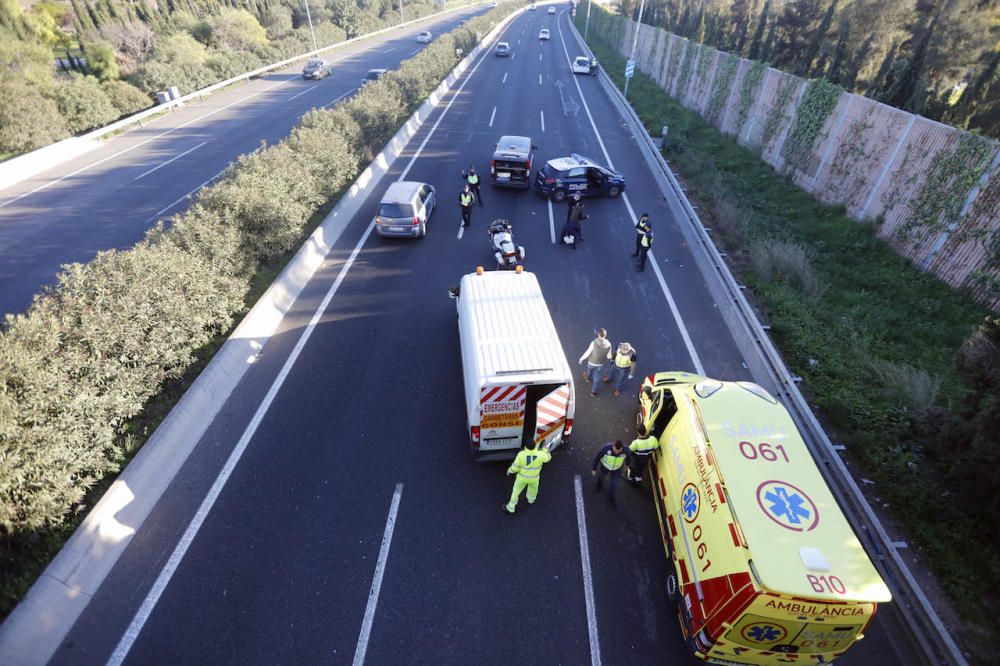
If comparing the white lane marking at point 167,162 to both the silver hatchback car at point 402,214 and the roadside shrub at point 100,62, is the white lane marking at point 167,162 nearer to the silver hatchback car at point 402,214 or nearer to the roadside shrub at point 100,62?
the silver hatchback car at point 402,214

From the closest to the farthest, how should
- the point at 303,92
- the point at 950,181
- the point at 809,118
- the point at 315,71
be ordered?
the point at 950,181 < the point at 809,118 < the point at 303,92 < the point at 315,71

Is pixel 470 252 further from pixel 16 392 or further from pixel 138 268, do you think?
pixel 16 392

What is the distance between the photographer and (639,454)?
729 centimetres

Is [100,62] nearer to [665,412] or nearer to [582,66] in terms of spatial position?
[582,66]

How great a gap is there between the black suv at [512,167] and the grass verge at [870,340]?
6.83 meters

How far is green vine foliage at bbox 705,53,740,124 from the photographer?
79.1 feet

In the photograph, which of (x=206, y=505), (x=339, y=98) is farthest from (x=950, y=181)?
(x=339, y=98)

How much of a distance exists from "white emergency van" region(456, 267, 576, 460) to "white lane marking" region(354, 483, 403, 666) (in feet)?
5.07

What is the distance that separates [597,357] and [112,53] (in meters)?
47.9

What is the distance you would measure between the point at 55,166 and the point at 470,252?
24235mm

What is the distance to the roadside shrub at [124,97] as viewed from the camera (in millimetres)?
30875

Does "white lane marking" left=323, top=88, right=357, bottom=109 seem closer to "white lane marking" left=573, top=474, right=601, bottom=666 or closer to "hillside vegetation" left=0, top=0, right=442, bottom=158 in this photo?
"hillside vegetation" left=0, top=0, right=442, bottom=158

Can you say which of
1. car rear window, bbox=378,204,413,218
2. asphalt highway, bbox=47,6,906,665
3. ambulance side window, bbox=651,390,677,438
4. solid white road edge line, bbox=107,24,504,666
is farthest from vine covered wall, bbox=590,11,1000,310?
solid white road edge line, bbox=107,24,504,666

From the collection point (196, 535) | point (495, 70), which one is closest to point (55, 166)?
point (196, 535)
